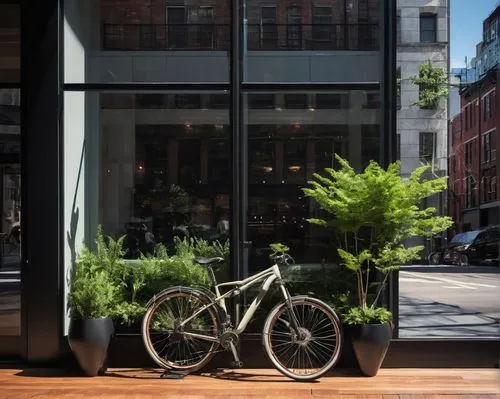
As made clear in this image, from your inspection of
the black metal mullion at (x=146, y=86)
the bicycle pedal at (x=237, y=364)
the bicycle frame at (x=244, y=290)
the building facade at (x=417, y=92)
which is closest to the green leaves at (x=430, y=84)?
the building facade at (x=417, y=92)

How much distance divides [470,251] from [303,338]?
6.00 feet

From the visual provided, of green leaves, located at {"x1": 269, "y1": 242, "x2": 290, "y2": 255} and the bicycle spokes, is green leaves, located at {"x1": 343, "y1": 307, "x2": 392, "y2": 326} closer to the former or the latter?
the bicycle spokes

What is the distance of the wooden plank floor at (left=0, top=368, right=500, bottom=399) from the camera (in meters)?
5.07

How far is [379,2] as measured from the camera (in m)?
6.11

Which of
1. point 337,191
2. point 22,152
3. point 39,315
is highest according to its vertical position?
point 22,152

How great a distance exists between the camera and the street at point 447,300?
19.9 feet

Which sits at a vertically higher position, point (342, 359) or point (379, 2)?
point (379, 2)

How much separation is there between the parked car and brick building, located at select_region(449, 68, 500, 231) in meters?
0.11

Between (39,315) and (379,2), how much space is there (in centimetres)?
425

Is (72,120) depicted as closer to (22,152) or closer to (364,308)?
(22,152)

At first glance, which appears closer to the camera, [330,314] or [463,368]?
[330,314]

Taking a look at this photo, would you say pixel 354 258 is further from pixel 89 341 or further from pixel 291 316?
pixel 89 341

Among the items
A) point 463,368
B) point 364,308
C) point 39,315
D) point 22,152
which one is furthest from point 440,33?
point 39,315

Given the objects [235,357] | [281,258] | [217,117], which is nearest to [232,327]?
[235,357]
